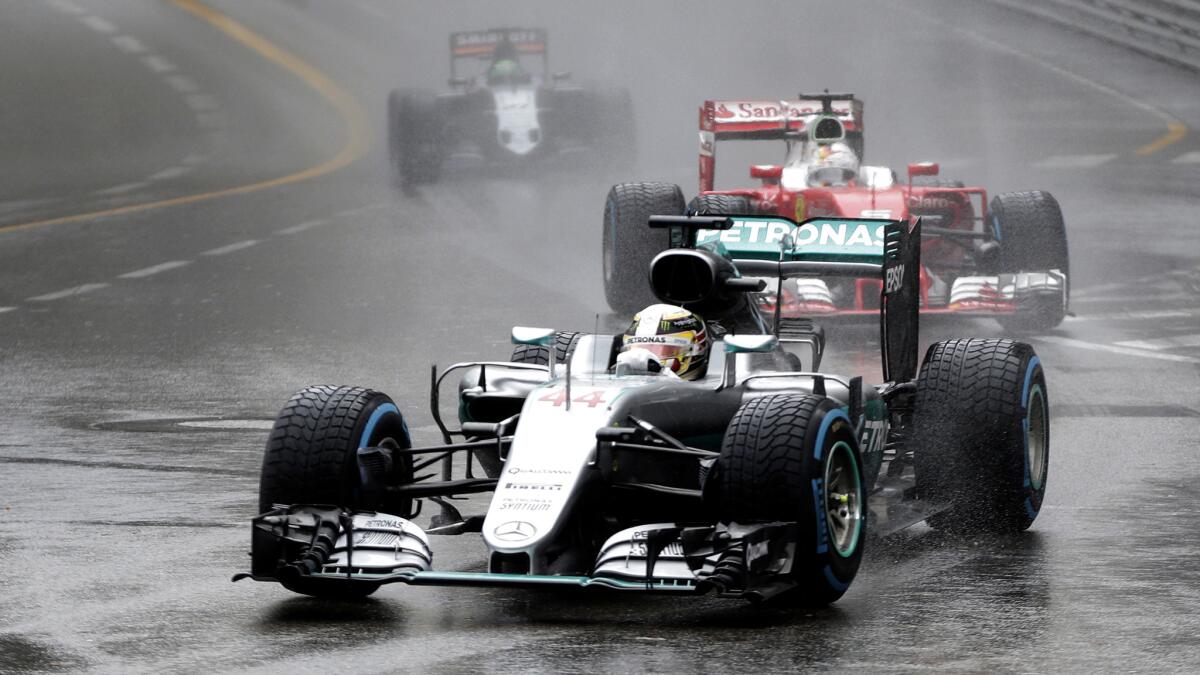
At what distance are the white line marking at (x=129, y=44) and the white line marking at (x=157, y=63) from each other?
0.59 metres

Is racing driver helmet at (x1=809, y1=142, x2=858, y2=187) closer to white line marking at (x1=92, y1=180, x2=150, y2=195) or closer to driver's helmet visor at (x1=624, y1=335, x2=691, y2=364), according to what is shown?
driver's helmet visor at (x1=624, y1=335, x2=691, y2=364)

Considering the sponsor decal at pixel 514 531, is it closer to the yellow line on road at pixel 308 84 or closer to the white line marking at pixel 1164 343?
the white line marking at pixel 1164 343

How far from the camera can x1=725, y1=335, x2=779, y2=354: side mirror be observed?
30.7ft

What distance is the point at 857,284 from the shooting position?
17.4 m

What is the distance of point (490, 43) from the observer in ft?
98.8

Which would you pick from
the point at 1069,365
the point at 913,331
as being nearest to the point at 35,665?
the point at 913,331

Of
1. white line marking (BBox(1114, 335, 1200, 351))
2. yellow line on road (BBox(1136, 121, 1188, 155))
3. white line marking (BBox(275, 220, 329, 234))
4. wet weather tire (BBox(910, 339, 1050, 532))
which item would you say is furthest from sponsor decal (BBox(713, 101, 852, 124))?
yellow line on road (BBox(1136, 121, 1188, 155))

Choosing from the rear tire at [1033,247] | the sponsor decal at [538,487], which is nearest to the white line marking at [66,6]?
the rear tire at [1033,247]

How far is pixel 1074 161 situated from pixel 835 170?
39.4 ft

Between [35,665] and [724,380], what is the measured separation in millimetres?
3365

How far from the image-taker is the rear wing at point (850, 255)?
10617 millimetres

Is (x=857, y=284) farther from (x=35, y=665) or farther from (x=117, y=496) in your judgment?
(x=35, y=665)

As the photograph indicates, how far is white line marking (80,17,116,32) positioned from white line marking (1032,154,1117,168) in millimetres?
21482

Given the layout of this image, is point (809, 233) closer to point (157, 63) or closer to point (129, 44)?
point (157, 63)
